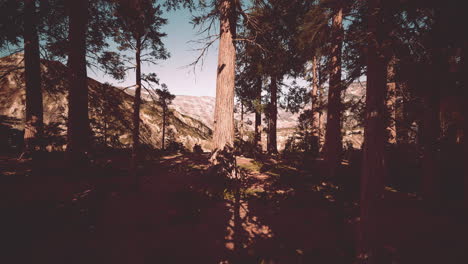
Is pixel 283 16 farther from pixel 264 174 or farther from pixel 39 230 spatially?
pixel 39 230

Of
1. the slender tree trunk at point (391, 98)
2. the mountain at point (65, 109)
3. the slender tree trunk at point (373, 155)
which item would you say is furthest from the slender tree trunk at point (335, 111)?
the mountain at point (65, 109)

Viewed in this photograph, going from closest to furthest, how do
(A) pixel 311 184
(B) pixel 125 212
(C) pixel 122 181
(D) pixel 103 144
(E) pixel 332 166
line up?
(B) pixel 125 212
(C) pixel 122 181
(A) pixel 311 184
(E) pixel 332 166
(D) pixel 103 144

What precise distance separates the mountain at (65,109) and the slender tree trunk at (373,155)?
793 cm

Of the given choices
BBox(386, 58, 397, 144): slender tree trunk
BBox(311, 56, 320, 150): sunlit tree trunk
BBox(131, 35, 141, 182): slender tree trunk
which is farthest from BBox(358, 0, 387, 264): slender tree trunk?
BBox(311, 56, 320, 150): sunlit tree trunk

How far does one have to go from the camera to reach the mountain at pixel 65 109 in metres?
9.25

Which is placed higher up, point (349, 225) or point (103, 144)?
point (103, 144)

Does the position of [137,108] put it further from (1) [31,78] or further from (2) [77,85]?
(1) [31,78]

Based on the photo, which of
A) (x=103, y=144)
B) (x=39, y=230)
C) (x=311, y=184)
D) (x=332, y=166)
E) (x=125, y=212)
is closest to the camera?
(x=39, y=230)

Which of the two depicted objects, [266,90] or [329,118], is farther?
[266,90]

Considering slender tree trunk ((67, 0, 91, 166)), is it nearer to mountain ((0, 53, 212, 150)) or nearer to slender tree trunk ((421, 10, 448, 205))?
mountain ((0, 53, 212, 150))

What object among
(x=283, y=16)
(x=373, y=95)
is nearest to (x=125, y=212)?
(x=373, y=95)

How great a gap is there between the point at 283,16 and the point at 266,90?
25.9ft

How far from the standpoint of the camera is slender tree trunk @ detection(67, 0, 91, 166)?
19.6 ft

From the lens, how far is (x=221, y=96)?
593cm
